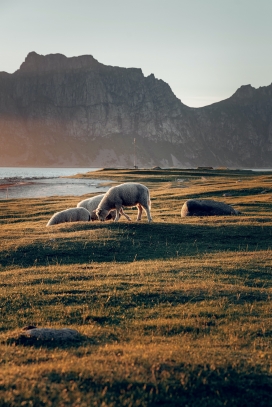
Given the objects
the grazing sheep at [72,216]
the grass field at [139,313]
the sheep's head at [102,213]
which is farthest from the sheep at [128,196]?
the grazing sheep at [72,216]

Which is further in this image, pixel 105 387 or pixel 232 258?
pixel 232 258

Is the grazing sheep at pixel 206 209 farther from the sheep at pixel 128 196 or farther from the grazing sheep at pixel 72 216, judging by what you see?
the grazing sheep at pixel 72 216

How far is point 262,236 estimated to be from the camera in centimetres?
2448

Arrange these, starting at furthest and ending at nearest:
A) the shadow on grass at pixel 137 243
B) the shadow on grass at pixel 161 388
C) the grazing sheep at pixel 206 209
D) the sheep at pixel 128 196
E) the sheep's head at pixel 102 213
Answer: the grazing sheep at pixel 206 209 < the sheep's head at pixel 102 213 < the sheep at pixel 128 196 < the shadow on grass at pixel 137 243 < the shadow on grass at pixel 161 388

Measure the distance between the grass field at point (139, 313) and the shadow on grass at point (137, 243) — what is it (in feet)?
0.18

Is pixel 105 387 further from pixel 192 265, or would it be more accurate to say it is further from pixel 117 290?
pixel 192 265

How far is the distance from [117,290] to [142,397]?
720 centimetres

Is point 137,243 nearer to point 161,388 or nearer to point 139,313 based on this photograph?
point 139,313

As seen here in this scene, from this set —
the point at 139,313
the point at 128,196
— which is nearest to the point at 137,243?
the point at 128,196

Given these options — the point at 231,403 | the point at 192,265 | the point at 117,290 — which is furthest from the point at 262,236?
the point at 231,403

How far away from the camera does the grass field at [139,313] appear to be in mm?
7262

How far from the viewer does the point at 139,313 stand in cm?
1194

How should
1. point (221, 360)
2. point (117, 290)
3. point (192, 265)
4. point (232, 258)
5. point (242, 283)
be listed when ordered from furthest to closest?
1. point (232, 258)
2. point (192, 265)
3. point (242, 283)
4. point (117, 290)
5. point (221, 360)

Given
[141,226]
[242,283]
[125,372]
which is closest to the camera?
[125,372]
